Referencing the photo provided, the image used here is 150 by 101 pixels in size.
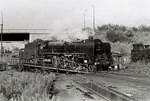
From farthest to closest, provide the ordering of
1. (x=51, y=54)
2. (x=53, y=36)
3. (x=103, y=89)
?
(x=53, y=36), (x=51, y=54), (x=103, y=89)

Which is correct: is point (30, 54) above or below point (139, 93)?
above

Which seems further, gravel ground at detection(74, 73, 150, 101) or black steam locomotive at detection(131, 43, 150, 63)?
black steam locomotive at detection(131, 43, 150, 63)

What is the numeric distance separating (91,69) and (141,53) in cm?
997

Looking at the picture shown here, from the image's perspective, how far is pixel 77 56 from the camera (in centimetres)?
2639

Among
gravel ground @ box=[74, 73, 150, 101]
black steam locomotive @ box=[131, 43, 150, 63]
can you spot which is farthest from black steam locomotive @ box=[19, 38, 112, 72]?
gravel ground @ box=[74, 73, 150, 101]

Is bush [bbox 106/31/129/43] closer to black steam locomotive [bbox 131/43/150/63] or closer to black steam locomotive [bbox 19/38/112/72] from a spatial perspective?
black steam locomotive [bbox 131/43/150/63]

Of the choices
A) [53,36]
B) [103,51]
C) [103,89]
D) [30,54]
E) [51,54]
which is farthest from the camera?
[53,36]

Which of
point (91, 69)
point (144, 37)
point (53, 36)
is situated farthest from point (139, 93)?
point (144, 37)

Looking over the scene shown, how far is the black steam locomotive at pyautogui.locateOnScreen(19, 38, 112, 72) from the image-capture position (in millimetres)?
25603

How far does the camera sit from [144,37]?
2687 inches

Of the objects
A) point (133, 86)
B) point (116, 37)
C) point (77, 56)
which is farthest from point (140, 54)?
point (116, 37)

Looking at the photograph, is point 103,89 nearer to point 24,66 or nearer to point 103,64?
point 103,64

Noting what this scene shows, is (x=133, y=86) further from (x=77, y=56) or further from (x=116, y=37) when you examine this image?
(x=116, y=37)

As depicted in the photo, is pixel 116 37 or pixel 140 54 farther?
pixel 116 37
